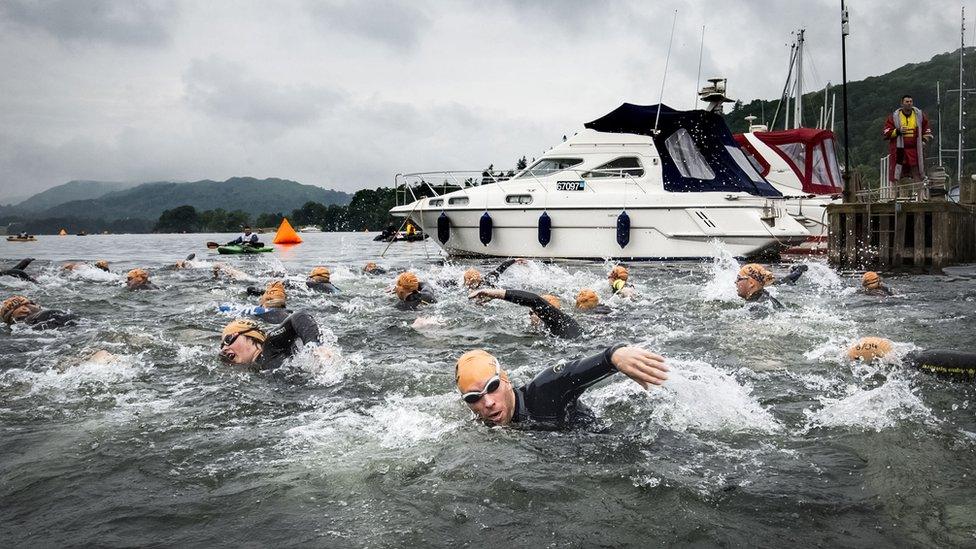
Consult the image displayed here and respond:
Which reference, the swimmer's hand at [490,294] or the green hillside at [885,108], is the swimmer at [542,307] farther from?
the green hillside at [885,108]

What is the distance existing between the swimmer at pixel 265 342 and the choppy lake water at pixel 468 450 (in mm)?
166

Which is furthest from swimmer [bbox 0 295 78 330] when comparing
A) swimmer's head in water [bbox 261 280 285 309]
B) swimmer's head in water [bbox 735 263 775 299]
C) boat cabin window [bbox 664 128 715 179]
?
boat cabin window [bbox 664 128 715 179]

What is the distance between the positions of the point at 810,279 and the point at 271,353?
1140 centimetres

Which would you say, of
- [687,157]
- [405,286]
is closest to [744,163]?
[687,157]

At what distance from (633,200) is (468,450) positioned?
14.9 metres

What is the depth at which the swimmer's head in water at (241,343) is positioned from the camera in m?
6.45

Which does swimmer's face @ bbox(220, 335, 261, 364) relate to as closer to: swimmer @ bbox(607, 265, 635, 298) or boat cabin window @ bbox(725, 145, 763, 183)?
swimmer @ bbox(607, 265, 635, 298)

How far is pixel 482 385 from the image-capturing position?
14.0 ft

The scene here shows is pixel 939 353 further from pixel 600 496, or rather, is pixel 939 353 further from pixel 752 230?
pixel 752 230

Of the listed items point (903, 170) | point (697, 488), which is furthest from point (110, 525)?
point (903, 170)

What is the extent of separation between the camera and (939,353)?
5.56m

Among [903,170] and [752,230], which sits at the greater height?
[903,170]

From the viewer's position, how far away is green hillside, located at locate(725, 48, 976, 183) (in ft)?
201

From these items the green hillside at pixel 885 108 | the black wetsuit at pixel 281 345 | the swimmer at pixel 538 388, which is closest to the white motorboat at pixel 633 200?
the black wetsuit at pixel 281 345
